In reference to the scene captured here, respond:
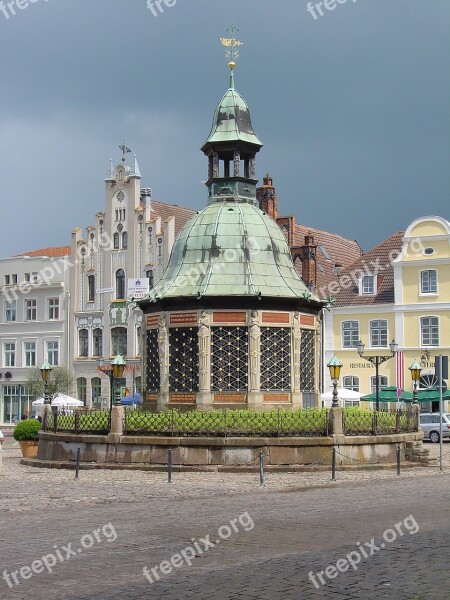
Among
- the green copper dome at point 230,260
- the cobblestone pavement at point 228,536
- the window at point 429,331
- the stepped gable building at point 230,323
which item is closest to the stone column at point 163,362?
the stepped gable building at point 230,323

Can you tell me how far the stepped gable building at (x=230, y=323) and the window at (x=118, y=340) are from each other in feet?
105

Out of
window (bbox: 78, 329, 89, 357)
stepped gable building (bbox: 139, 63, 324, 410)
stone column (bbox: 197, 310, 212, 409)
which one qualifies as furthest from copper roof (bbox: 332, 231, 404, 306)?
stone column (bbox: 197, 310, 212, 409)

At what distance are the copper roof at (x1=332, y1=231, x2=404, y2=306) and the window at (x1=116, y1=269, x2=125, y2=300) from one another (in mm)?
14516

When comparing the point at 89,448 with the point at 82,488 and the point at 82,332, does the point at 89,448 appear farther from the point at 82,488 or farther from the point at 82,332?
the point at 82,332

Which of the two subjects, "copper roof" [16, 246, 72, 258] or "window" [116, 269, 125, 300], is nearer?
"window" [116, 269, 125, 300]

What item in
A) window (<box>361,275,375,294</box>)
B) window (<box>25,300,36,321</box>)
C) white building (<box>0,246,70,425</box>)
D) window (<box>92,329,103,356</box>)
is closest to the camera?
window (<box>361,275,375,294</box>)

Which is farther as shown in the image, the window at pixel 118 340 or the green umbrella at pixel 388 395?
the window at pixel 118 340

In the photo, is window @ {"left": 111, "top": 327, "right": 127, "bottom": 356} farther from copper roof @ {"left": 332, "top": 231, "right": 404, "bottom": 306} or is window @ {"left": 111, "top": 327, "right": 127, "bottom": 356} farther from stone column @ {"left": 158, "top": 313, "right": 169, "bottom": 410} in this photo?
stone column @ {"left": 158, "top": 313, "right": 169, "bottom": 410}

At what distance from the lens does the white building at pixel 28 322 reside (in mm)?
65625

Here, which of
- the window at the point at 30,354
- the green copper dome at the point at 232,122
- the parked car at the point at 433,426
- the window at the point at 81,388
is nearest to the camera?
the green copper dome at the point at 232,122

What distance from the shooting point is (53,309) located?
6631 centimetres

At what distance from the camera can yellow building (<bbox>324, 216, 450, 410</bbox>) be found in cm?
5334

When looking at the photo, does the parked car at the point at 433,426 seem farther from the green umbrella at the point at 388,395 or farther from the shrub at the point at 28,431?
the shrub at the point at 28,431

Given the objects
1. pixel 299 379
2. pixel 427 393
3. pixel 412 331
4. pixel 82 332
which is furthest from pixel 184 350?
pixel 82 332
